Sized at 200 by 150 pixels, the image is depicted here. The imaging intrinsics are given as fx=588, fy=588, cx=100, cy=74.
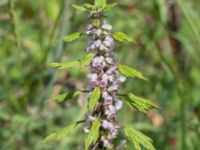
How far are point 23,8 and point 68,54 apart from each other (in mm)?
827

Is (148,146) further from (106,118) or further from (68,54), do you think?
(68,54)

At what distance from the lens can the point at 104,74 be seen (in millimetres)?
1456

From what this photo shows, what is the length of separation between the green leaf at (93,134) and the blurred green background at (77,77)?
846mm

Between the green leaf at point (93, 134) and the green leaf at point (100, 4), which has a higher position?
the green leaf at point (100, 4)

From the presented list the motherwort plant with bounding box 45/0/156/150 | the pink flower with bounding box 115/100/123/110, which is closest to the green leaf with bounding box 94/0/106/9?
Answer: the motherwort plant with bounding box 45/0/156/150

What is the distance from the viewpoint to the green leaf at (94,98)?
141cm

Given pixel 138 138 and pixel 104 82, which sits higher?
pixel 104 82

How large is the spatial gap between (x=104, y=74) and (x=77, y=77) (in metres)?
1.87

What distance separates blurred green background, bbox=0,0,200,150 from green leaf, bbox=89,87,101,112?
87 cm

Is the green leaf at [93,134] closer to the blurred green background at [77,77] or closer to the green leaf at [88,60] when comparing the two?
the green leaf at [88,60]

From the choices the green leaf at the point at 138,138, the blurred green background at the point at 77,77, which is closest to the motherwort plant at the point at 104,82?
the green leaf at the point at 138,138

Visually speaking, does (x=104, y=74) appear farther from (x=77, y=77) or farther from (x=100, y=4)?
(x=77, y=77)

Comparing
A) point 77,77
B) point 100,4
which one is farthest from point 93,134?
point 77,77

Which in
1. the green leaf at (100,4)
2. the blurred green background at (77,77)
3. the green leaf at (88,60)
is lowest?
the blurred green background at (77,77)
